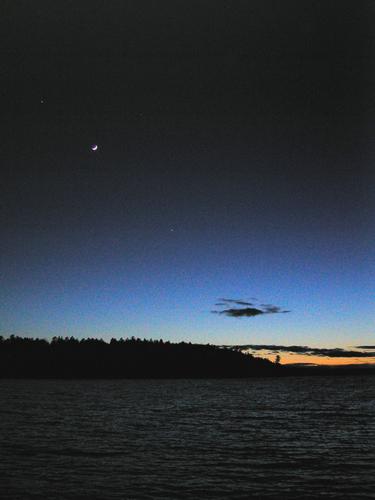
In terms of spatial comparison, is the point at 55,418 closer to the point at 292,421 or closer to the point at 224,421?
the point at 224,421

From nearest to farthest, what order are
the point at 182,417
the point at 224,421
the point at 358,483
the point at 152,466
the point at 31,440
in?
1. the point at 358,483
2. the point at 152,466
3. the point at 31,440
4. the point at 224,421
5. the point at 182,417

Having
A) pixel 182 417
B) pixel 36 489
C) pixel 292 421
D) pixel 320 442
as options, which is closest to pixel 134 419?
pixel 182 417

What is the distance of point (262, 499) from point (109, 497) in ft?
23.1

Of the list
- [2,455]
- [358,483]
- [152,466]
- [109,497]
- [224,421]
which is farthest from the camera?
[224,421]

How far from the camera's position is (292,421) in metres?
Answer: 62.0

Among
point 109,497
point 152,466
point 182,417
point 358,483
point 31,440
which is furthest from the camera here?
point 182,417

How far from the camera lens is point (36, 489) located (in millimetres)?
25312

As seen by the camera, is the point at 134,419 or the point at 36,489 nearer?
the point at 36,489

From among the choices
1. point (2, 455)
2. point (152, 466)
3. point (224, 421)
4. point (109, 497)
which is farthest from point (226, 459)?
point (224, 421)

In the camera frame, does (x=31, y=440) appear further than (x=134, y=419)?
No

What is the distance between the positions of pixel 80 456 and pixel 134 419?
1122 inches

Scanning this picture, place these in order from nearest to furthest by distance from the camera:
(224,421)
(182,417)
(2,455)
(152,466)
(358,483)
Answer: (358,483), (152,466), (2,455), (224,421), (182,417)

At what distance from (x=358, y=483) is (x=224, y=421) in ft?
111

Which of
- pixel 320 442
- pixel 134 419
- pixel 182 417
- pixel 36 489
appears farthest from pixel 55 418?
pixel 36 489
